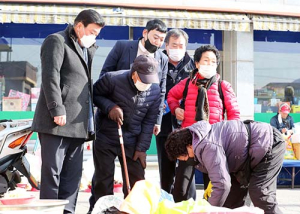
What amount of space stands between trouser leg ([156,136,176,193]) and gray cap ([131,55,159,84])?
3.43 feet

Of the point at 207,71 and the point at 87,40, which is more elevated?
the point at 87,40

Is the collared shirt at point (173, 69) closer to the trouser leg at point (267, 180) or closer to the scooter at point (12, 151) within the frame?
the scooter at point (12, 151)

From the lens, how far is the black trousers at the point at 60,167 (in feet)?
15.7

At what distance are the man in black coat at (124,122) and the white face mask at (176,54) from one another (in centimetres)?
72

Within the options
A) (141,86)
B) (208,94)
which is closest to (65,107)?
(141,86)

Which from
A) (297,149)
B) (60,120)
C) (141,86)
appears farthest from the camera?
(297,149)

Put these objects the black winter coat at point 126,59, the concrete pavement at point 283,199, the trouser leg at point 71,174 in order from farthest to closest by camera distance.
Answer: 1. the concrete pavement at point 283,199
2. the black winter coat at point 126,59
3. the trouser leg at point 71,174

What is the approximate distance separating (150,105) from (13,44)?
22.0 ft

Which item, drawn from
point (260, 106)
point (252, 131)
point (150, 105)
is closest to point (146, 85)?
point (150, 105)

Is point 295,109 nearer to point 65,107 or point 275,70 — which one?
point 275,70

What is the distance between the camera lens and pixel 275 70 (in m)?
12.5

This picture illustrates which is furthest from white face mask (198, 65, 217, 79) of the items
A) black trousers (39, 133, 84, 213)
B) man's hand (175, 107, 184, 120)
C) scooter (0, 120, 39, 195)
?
scooter (0, 120, 39, 195)

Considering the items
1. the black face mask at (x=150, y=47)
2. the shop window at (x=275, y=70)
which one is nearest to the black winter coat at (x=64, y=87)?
the black face mask at (x=150, y=47)

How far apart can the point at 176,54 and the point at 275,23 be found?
596 cm
